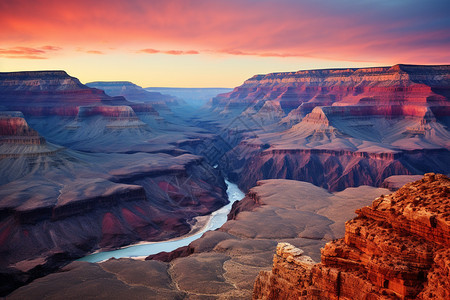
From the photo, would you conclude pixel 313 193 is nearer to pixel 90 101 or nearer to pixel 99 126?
pixel 99 126

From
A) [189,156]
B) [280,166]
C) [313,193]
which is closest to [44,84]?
[189,156]

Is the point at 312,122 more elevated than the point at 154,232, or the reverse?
the point at 312,122

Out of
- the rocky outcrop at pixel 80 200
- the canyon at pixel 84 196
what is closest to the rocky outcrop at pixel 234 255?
the rocky outcrop at pixel 80 200

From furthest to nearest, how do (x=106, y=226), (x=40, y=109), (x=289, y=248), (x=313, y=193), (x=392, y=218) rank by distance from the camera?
1. (x=40, y=109)
2. (x=313, y=193)
3. (x=106, y=226)
4. (x=289, y=248)
5. (x=392, y=218)

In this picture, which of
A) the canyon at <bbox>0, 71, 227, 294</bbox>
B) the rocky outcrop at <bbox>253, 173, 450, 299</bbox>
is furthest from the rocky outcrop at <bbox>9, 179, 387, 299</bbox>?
the canyon at <bbox>0, 71, 227, 294</bbox>

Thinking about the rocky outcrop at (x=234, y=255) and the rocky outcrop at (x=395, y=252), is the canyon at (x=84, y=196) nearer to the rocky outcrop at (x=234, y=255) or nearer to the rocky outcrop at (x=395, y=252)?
the rocky outcrop at (x=234, y=255)

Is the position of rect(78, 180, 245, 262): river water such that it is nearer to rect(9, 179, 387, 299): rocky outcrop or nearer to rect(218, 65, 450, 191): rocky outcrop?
rect(9, 179, 387, 299): rocky outcrop

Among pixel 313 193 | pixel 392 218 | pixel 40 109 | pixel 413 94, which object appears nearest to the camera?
pixel 392 218

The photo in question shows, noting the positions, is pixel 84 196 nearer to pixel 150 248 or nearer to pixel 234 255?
pixel 150 248
